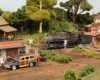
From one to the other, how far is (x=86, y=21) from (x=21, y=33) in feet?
94.0

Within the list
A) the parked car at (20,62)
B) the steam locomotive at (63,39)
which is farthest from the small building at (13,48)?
the steam locomotive at (63,39)

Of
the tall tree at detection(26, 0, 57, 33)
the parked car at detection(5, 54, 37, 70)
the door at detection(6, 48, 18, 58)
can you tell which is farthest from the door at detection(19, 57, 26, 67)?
the tall tree at detection(26, 0, 57, 33)

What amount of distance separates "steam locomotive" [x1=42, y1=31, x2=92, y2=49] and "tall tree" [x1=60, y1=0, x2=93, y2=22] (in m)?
18.5

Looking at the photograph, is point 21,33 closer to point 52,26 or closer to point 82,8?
point 52,26

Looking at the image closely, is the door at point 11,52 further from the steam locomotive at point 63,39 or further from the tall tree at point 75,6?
the tall tree at point 75,6

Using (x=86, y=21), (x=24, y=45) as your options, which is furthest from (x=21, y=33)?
(x=86, y=21)

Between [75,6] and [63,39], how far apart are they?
82.2ft

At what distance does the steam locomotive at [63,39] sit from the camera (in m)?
23.6

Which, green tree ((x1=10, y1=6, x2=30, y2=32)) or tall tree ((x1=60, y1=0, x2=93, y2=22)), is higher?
tall tree ((x1=60, y1=0, x2=93, y2=22))

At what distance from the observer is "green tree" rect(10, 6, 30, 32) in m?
29.3

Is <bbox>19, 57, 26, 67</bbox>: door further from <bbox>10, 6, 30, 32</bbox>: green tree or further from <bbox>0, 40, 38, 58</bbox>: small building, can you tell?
<bbox>10, 6, 30, 32</bbox>: green tree

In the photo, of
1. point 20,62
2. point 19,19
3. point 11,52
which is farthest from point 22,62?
point 19,19

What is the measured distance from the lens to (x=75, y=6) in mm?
45344

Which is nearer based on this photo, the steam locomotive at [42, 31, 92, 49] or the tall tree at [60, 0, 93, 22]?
the steam locomotive at [42, 31, 92, 49]
